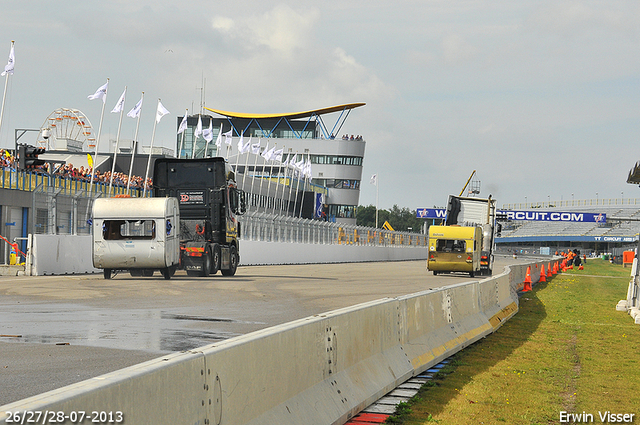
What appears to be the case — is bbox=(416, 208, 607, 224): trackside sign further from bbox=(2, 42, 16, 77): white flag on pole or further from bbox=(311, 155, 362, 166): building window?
bbox=(2, 42, 16, 77): white flag on pole

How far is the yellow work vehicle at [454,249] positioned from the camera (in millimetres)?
38344

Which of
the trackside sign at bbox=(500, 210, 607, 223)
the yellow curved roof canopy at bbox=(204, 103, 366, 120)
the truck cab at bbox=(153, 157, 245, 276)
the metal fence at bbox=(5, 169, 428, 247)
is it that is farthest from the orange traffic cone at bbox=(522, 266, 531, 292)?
the trackside sign at bbox=(500, 210, 607, 223)

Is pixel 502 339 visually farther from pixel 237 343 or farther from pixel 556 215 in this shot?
pixel 556 215

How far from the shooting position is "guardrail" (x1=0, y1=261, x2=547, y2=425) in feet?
13.1

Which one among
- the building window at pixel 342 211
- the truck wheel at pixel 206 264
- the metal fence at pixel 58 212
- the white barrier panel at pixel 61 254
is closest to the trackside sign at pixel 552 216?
the building window at pixel 342 211

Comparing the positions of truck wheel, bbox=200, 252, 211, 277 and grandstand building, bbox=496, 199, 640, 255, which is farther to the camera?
grandstand building, bbox=496, 199, 640, 255

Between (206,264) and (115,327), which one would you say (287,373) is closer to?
(115,327)

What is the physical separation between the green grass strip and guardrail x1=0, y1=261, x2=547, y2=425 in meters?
0.50

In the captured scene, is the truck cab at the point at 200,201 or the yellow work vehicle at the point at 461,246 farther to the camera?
the yellow work vehicle at the point at 461,246

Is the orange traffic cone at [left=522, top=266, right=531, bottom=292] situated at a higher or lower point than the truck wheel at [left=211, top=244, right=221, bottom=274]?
lower

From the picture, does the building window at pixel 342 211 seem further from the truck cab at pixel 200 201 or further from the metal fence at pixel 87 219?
the truck cab at pixel 200 201

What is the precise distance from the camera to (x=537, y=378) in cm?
1014

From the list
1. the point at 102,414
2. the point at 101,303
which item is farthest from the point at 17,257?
the point at 102,414

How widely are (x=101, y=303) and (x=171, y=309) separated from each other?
1845mm
